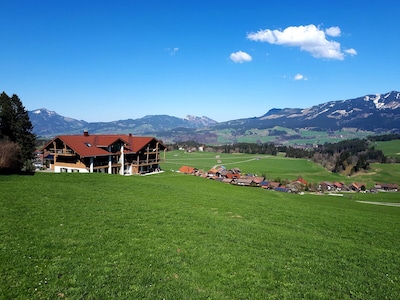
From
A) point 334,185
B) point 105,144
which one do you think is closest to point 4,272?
point 105,144

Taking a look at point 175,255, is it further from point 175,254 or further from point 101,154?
→ point 101,154

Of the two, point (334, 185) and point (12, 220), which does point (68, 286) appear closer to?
point (12, 220)

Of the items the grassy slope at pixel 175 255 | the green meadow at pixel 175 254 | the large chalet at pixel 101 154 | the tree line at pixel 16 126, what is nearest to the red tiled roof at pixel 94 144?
the large chalet at pixel 101 154

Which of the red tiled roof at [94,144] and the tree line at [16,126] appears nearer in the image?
the red tiled roof at [94,144]

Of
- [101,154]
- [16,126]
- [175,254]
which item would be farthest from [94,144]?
[175,254]

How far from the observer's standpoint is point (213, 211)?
76.8 ft

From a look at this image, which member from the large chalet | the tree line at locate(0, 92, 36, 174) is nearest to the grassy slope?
the large chalet

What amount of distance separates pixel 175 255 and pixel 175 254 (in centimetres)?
9

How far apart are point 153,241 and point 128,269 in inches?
123

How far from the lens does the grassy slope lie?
31.7 feet

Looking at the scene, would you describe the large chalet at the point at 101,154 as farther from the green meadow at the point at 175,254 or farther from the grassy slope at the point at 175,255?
the grassy slope at the point at 175,255

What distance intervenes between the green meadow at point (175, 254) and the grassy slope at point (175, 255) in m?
0.04

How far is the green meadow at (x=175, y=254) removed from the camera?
380 inches

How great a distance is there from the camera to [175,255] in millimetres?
12461
